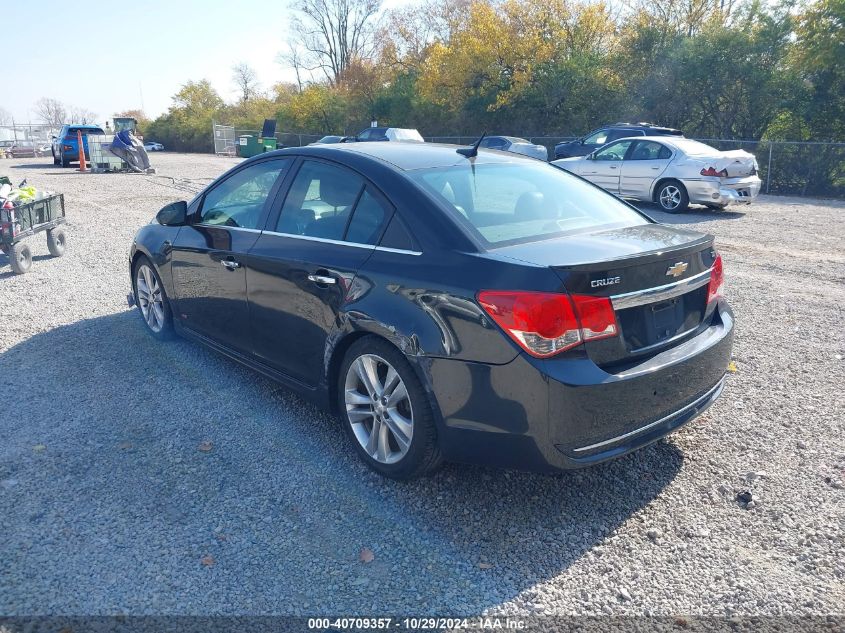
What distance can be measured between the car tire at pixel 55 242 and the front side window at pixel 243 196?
551 cm

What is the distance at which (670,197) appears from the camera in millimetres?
13875

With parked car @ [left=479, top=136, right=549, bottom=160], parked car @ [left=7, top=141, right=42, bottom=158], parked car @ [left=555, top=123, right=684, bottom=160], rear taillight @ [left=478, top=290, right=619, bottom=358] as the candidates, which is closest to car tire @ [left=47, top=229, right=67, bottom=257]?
rear taillight @ [left=478, top=290, right=619, bottom=358]

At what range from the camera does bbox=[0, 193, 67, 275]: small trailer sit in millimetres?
8062

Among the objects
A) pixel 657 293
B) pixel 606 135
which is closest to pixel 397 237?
pixel 657 293

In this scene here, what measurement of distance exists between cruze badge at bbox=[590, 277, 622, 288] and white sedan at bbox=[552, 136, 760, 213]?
1016 centimetres

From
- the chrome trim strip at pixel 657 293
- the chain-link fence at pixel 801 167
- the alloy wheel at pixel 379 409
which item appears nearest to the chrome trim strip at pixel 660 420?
the chrome trim strip at pixel 657 293

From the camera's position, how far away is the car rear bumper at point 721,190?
43.3 ft

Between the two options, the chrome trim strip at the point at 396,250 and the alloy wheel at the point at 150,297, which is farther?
the alloy wheel at the point at 150,297

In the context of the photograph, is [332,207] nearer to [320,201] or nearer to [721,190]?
[320,201]

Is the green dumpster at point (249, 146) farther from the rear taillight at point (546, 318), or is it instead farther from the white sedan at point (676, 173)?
the rear taillight at point (546, 318)

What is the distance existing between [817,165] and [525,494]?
19.4 m

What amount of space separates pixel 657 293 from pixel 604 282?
38 centimetres

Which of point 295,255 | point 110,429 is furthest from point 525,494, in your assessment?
point 110,429

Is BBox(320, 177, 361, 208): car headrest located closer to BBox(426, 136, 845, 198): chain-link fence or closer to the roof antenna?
the roof antenna
